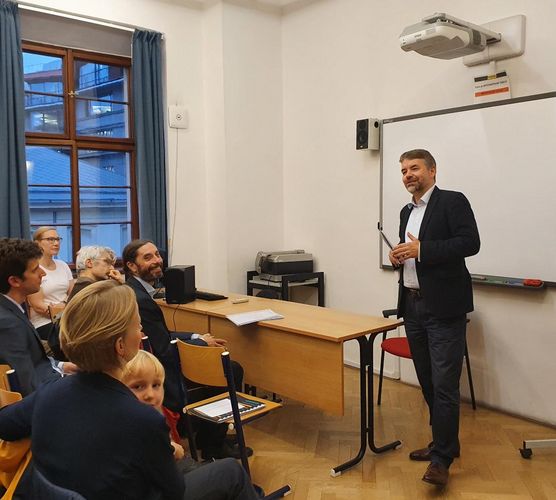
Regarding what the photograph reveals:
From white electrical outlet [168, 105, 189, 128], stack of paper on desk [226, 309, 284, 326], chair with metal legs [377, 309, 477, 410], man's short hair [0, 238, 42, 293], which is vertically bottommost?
chair with metal legs [377, 309, 477, 410]

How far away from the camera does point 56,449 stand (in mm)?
1340

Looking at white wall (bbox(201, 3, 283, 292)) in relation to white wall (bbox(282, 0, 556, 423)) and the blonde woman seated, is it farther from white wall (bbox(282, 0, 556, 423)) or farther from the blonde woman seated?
the blonde woman seated

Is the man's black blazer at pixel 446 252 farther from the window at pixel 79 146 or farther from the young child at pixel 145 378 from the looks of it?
the window at pixel 79 146

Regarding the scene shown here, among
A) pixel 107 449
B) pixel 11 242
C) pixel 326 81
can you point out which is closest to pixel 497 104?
pixel 326 81

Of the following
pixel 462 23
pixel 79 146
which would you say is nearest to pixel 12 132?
pixel 79 146

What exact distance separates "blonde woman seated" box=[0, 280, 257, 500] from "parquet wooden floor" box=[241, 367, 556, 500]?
64.6 inches

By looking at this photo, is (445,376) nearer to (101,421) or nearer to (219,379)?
(219,379)

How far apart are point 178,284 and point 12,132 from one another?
1728mm

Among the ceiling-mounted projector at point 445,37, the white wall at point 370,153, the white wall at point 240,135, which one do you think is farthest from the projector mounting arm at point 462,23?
the white wall at point 240,135

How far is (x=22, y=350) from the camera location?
2.20 meters

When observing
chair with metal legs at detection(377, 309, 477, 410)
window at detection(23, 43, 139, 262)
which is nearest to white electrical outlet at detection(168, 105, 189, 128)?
window at detection(23, 43, 139, 262)

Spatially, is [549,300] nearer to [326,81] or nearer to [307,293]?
[307,293]

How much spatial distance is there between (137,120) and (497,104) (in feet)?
9.35

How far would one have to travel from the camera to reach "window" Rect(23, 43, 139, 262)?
4516mm
